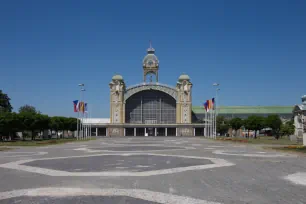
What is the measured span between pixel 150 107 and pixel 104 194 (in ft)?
403

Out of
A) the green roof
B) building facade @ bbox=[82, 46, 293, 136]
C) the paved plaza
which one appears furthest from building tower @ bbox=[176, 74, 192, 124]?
the paved plaza

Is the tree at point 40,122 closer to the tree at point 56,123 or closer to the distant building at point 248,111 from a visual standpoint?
the tree at point 56,123

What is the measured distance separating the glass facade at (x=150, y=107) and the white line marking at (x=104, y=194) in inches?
4754

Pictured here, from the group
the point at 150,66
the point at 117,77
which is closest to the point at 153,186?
the point at 117,77

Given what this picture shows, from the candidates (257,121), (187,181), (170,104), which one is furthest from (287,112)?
(187,181)

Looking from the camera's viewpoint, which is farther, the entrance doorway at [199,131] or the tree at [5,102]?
the entrance doorway at [199,131]

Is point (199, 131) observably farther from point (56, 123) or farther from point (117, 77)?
point (56, 123)

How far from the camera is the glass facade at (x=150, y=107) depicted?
132375 millimetres

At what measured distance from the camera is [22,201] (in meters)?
9.62

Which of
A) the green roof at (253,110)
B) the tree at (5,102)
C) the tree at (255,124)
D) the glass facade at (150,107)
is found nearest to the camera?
the tree at (255,124)

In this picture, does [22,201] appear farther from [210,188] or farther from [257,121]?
[257,121]

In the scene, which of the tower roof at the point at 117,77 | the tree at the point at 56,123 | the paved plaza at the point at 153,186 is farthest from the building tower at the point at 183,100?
the paved plaza at the point at 153,186

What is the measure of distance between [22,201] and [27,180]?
4063 millimetres

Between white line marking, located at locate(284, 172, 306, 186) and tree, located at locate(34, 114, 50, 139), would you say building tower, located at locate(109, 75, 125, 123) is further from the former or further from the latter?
white line marking, located at locate(284, 172, 306, 186)
